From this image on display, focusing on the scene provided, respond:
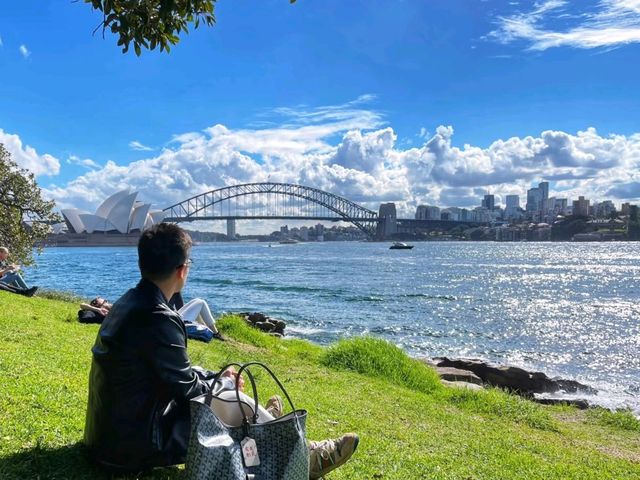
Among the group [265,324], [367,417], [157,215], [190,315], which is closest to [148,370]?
[367,417]

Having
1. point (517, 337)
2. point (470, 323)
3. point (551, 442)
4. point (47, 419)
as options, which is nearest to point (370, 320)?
point (470, 323)

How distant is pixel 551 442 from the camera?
5078 mm

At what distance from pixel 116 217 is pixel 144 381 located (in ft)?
296

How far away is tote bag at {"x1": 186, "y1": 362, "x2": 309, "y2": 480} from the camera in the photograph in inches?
78.7

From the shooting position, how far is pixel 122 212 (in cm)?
8556

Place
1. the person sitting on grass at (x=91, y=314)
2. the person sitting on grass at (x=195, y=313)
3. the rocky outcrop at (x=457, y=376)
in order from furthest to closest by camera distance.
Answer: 1. the rocky outcrop at (x=457, y=376)
2. the person sitting on grass at (x=91, y=314)
3. the person sitting on grass at (x=195, y=313)

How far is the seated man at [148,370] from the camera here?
217cm

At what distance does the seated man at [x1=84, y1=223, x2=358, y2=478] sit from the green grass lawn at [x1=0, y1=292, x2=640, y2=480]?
0.35 metres

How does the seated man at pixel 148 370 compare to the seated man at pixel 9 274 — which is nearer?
the seated man at pixel 148 370

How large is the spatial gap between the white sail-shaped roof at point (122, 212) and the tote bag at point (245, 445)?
→ 87548 mm

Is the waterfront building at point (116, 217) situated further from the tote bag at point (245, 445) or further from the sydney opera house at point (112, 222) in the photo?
the tote bag at point (245, 445)

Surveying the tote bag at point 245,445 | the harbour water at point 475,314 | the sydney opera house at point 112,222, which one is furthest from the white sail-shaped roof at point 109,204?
the tote bag at point 245,445

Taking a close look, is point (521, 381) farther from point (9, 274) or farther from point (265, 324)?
point (9, 274)

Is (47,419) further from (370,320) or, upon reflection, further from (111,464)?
(370,320)
